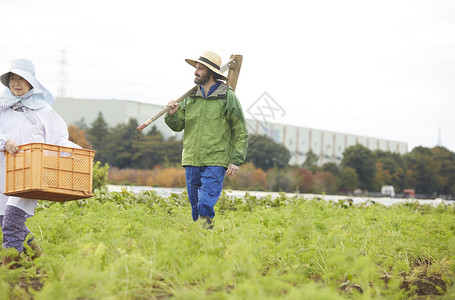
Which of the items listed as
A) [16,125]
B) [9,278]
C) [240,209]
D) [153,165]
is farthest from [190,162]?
[153,165]

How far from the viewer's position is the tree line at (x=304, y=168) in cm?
4709

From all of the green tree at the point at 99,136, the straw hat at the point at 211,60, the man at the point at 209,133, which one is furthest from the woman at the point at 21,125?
the green tree at the point at 99,136

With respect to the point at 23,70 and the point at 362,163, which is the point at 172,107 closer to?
the point at 23,70

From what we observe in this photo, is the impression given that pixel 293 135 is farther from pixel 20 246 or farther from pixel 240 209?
pixel 20 246

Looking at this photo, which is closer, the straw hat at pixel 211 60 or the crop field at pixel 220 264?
the crop field at pixel 220 264

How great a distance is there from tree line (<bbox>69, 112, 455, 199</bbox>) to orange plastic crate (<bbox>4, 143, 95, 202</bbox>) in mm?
35739

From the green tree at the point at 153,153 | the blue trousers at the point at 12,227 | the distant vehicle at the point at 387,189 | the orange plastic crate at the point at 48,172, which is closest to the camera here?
the orange plastic crate at the point at 48,172

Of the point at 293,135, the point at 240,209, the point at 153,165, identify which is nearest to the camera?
the point at 240,209

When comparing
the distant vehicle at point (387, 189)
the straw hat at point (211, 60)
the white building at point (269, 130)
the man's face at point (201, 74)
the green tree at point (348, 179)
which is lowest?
the distant vehicle at point (387, 189)

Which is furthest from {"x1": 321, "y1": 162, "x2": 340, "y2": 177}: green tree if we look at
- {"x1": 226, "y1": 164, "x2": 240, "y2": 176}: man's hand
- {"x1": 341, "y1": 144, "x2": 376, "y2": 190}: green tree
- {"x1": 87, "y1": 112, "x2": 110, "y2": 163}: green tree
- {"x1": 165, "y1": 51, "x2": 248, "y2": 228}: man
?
{"x1": 226, "y1": 164, "x2": 240, "y2": 176}: man's hand

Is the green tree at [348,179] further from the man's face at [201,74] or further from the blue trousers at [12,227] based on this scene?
the blue trousers at [12,227]

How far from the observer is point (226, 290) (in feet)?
12.1

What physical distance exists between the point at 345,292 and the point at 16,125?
3018mm

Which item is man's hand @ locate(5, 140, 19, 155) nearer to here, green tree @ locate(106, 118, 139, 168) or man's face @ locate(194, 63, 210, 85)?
man's face @ locate(194, 63, 210, 85)
